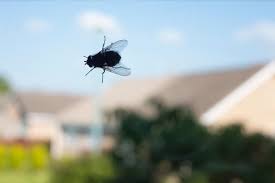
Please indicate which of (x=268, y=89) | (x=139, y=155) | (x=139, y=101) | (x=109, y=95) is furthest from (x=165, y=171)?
(x=109, y=95)

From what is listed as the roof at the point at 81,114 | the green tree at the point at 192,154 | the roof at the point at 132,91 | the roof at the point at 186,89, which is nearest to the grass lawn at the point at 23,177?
the roof at the point at 186,89

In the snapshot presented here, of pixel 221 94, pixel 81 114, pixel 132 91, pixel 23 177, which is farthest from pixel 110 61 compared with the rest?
pixel 81 114

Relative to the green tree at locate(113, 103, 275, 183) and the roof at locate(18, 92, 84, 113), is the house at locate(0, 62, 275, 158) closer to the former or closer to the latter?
the roof at locate(18, 92, 84, 113)

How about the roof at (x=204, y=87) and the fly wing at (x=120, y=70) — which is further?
the roof at (x=204, y=87)

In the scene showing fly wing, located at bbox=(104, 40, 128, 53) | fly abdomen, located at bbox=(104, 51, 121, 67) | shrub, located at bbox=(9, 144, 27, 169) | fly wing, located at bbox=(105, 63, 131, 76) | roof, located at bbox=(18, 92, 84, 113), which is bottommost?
fly wing, located at bbox=(105, 63, 131, 76)

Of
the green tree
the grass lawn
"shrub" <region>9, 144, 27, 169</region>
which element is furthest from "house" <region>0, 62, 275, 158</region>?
"shrub" <region>9, 144, 27, 169</region>

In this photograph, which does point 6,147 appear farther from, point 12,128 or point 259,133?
point 12,128

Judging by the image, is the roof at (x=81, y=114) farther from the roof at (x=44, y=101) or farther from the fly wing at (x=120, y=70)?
the fly wing at (x=120, y=70)
